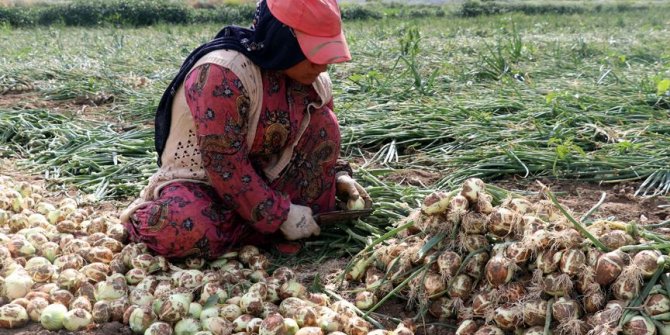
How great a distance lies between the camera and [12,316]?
213 cm

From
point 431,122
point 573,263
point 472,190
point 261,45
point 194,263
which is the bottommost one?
point 194,263

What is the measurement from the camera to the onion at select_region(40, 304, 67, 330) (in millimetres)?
2105

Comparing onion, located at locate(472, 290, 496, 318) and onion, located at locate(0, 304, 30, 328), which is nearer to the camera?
onion, located at locate(472, 290, 496, 318)

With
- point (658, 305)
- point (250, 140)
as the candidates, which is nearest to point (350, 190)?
point (250, 140)

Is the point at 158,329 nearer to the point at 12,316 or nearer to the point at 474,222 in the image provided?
the point at 12,316

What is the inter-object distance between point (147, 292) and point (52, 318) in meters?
0.31

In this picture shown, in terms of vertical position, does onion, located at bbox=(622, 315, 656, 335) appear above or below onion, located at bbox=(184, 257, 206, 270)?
above

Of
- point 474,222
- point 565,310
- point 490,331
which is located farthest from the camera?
point 474,222

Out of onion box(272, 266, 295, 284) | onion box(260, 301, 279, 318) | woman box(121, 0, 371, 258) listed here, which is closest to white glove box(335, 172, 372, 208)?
woman box(121, 0, 371, 258)

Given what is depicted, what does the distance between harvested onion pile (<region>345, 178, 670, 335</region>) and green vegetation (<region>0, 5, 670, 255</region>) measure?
0.53 meters

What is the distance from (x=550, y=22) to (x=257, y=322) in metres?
12.5

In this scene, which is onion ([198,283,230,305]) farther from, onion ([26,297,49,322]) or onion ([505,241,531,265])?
onion ([505,241,531,265])

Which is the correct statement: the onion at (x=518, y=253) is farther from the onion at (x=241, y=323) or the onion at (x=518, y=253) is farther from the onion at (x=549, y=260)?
the onion at (x=241, y=323)

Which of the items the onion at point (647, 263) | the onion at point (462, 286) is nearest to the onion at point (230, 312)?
the onion at point (462, 286)
